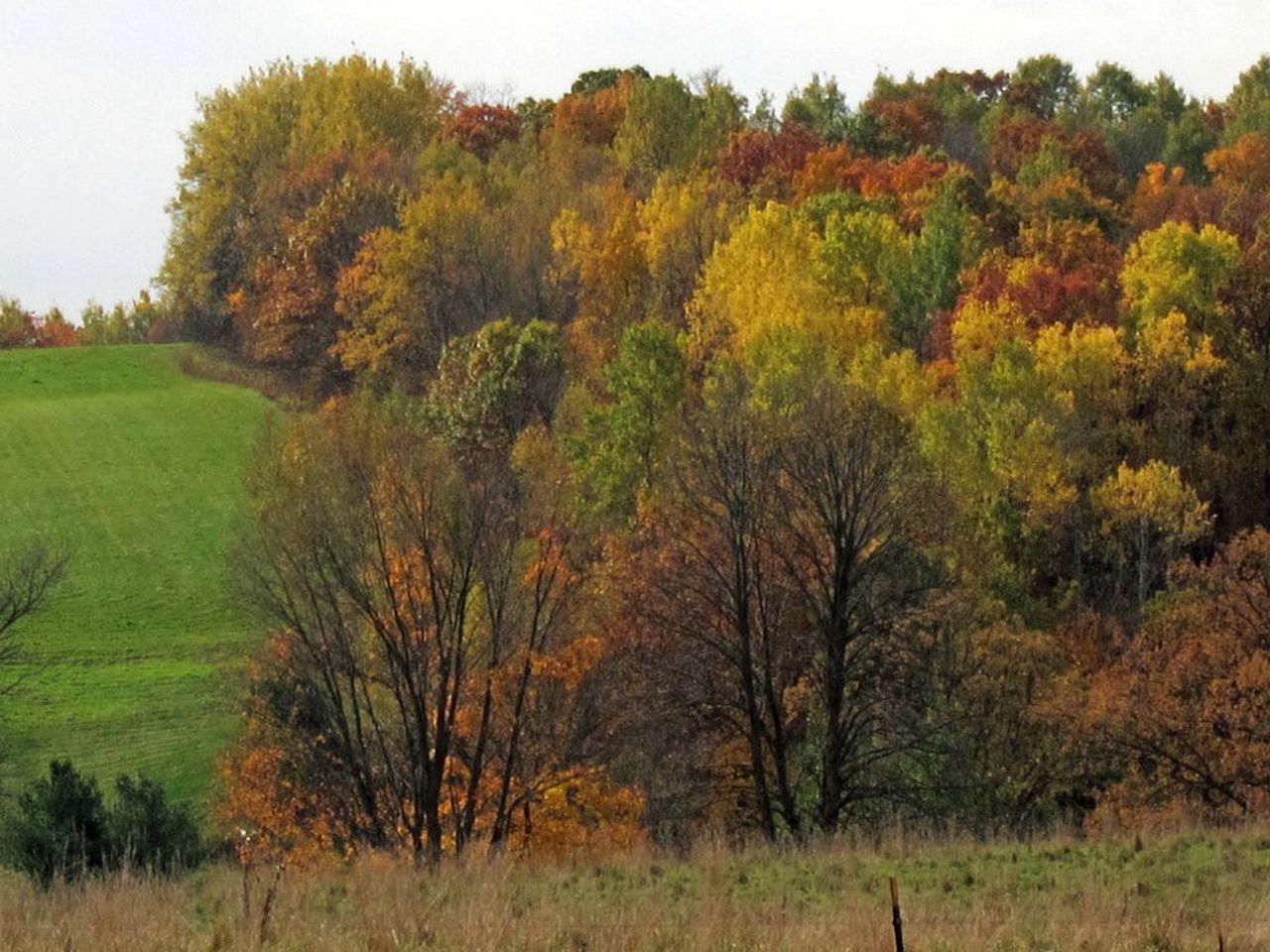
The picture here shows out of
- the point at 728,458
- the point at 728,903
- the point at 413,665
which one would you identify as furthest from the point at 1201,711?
the point at 728,903

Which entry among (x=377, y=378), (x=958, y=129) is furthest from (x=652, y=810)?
(x=958, y=129)

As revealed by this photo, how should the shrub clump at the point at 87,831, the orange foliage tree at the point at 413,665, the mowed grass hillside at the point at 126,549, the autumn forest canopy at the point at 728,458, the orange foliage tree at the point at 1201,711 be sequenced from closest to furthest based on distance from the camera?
the shrub clump at the point at 87,831, the orange foliage tree at the point at 413,665, the autumn forest canopy at the point at 728,458, the orange foliage tree at the point at 1201,711, the mowed grass hillside at the point at 126,549

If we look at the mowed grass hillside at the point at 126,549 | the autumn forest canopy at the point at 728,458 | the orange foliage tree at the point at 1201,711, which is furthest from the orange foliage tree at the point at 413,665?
the orange foliage tree at the point at 1201,711

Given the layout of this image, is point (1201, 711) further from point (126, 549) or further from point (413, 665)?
point (126, 549)

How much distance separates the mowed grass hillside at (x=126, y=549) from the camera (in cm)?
5131

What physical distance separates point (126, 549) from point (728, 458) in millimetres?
37625

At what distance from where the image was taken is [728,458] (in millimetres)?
35344

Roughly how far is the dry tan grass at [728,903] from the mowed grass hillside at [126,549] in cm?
3067

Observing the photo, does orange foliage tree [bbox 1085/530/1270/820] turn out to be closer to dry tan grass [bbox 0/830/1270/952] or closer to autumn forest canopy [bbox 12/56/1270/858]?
autumn forest canopy [bbox 12/56/1270/858]

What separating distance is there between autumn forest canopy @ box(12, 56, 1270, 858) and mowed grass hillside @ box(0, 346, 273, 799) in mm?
4225

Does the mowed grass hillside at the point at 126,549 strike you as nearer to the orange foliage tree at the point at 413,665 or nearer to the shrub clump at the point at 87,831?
the orange foliage tree at the point at 413,665

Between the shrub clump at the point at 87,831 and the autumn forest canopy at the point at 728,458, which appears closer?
the shrub clump at the point at 87,831

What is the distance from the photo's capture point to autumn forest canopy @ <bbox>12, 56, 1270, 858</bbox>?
34.3m

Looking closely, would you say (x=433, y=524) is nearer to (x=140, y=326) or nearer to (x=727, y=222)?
(x=727, y=222)
